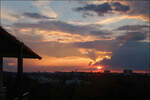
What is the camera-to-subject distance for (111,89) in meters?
19.6

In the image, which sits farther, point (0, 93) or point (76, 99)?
point (76, 99)

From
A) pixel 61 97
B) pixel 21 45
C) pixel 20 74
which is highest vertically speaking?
pixel 21 45

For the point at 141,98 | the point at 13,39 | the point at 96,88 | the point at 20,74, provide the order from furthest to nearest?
the point at 96,88
the point at 141,98
the point at 20,74
the point at 13,39

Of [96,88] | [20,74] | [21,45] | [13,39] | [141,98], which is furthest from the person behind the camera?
[96,88]

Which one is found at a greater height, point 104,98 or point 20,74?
point 20,74

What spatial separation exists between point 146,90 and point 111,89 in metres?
2.86

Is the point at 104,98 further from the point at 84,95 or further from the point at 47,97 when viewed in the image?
the point at 47,97

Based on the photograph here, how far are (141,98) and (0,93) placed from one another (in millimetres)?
12929

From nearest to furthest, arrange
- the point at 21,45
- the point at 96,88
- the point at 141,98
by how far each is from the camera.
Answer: the point at 21,45, the point at 141,98, the point at 96,88

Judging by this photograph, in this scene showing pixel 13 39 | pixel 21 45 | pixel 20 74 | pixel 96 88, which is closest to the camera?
pixel 13 39

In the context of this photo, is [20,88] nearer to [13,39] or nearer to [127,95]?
[13,39]

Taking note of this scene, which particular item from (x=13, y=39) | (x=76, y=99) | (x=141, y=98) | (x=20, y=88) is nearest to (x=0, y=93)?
(x=20, y=88)

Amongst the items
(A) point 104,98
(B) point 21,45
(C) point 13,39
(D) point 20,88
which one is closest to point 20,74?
(D) point 20,88

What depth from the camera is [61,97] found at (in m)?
21.1
